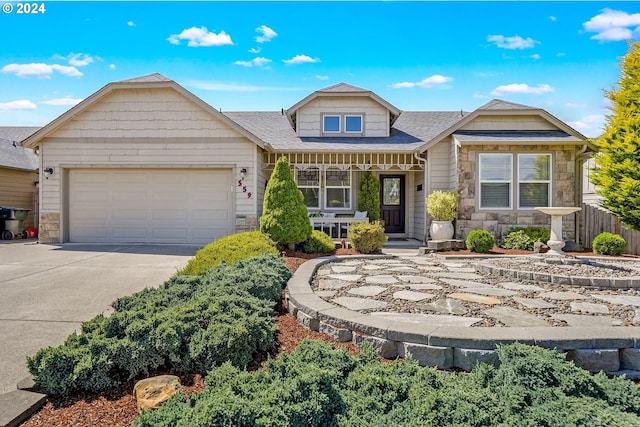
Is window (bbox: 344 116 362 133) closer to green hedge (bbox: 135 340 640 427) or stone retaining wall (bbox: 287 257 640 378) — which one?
stone retaining wall (bbox: 287 257 640 378)

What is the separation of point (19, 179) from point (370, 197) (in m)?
13.6

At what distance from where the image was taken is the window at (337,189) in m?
12.6

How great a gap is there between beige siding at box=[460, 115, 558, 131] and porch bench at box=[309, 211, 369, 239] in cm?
419

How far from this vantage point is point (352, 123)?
42.0ft

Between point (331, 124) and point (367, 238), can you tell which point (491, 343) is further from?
point (331, 124)

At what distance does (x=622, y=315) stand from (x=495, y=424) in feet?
9.12

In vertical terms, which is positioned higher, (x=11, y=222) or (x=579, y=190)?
(x=579, y=190)

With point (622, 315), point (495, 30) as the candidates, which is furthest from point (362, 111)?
point (622, 315)

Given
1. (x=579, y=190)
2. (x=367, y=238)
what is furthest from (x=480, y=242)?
(x=579, y=190)

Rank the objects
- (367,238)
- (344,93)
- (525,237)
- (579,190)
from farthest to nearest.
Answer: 1. (344,93)
2. (579,190)
3. (525,237)
4. (367,238)

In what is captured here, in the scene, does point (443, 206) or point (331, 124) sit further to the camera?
point (331, 124)

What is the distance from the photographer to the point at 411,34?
31.7ft

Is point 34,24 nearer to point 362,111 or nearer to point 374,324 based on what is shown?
point 362,111

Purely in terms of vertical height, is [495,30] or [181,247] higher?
[495,30]
